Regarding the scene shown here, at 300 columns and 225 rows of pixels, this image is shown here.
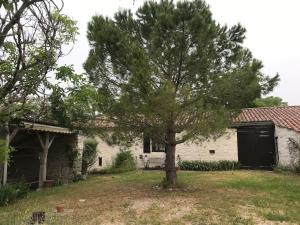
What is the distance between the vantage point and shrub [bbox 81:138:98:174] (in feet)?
60.1

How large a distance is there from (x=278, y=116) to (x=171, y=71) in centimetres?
1171

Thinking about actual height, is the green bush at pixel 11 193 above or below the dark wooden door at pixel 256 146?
below

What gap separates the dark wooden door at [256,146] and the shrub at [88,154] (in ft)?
28.0

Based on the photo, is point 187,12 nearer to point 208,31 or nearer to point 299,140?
point 208,31

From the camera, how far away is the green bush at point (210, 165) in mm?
19327

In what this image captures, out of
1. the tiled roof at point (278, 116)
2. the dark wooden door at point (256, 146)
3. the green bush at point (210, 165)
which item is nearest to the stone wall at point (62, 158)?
the green bush at point (210, 165)

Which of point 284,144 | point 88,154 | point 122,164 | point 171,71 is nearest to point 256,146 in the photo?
point 284,144

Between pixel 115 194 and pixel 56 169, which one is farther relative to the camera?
pixel 56 169

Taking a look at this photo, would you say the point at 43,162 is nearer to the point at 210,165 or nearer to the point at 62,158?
the point at 62,158

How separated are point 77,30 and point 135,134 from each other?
608 cm

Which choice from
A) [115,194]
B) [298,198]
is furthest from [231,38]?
[115,194]

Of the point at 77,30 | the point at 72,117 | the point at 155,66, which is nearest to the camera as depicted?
the point at 77,30

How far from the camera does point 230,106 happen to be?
11.7 meters

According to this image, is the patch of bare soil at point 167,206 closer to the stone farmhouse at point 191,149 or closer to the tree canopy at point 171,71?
the tree canopy at point 171,71
